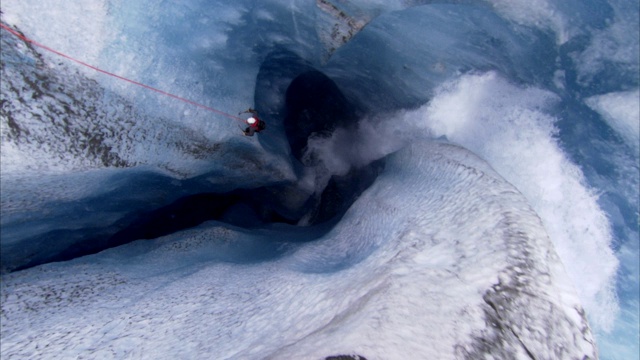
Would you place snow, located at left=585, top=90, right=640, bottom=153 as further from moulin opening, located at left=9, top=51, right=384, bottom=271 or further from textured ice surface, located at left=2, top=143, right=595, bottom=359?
moulin opening, located at left=9, top=51, right=384, bottom=271

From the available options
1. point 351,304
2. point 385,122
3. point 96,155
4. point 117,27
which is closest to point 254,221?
point 385,122

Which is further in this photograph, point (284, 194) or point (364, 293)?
point (284, 194)

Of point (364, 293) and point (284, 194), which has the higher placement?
point (284, 194)

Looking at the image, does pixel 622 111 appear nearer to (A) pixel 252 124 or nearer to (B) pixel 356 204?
(B) pixel 356 204

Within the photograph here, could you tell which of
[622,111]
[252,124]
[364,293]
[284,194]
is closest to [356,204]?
[252,124]

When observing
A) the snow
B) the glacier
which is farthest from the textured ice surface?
the snow

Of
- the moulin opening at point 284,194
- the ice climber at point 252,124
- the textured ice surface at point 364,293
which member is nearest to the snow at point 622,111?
A: the textured ice surface at point 364,293
